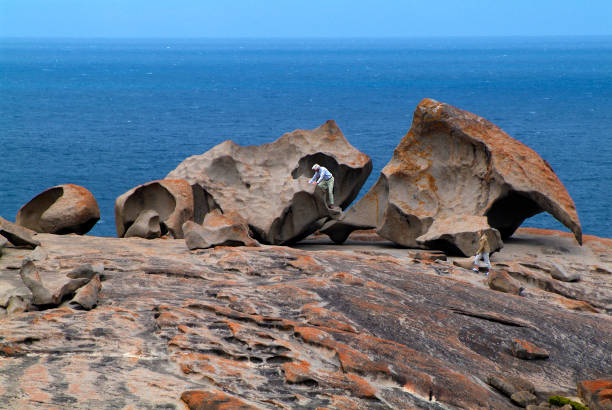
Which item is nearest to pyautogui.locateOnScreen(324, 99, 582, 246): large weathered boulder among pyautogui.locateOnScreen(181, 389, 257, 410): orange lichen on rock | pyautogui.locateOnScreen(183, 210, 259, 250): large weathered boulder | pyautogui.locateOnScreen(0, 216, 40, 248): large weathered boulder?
pyautogui.locateOnScreen(183, 210, 259, 250): large weathered boulder

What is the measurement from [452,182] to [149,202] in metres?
9.89

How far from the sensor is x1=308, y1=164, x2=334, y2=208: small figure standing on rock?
23.8 metres

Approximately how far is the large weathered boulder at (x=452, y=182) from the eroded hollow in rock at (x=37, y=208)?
8.72 metres

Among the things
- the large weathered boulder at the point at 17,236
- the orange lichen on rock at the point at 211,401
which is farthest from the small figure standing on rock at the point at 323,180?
the orange lichen on rock at the point at 211,401

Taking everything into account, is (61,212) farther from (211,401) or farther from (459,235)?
(211,401)

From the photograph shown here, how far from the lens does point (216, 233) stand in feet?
61.4

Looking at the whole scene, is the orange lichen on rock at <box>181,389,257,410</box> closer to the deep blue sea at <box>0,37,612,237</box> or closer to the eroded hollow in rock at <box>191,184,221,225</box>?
the eroded hollow in rock at <box>191,184,221,225</box>

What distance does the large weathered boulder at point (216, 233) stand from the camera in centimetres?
1834

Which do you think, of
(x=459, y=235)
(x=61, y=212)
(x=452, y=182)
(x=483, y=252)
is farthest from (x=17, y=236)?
(x=452, y=182)

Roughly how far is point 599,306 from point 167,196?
1329 cm

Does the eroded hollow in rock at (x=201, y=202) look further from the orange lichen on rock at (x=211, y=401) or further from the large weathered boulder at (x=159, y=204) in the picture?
the orange lichen on rock at (x=211, y=401)

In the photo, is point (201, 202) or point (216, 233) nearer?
point (216, 233)

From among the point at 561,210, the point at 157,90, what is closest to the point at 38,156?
the point at 561,210

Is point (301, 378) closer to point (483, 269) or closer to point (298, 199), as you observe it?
point (483, 269)
